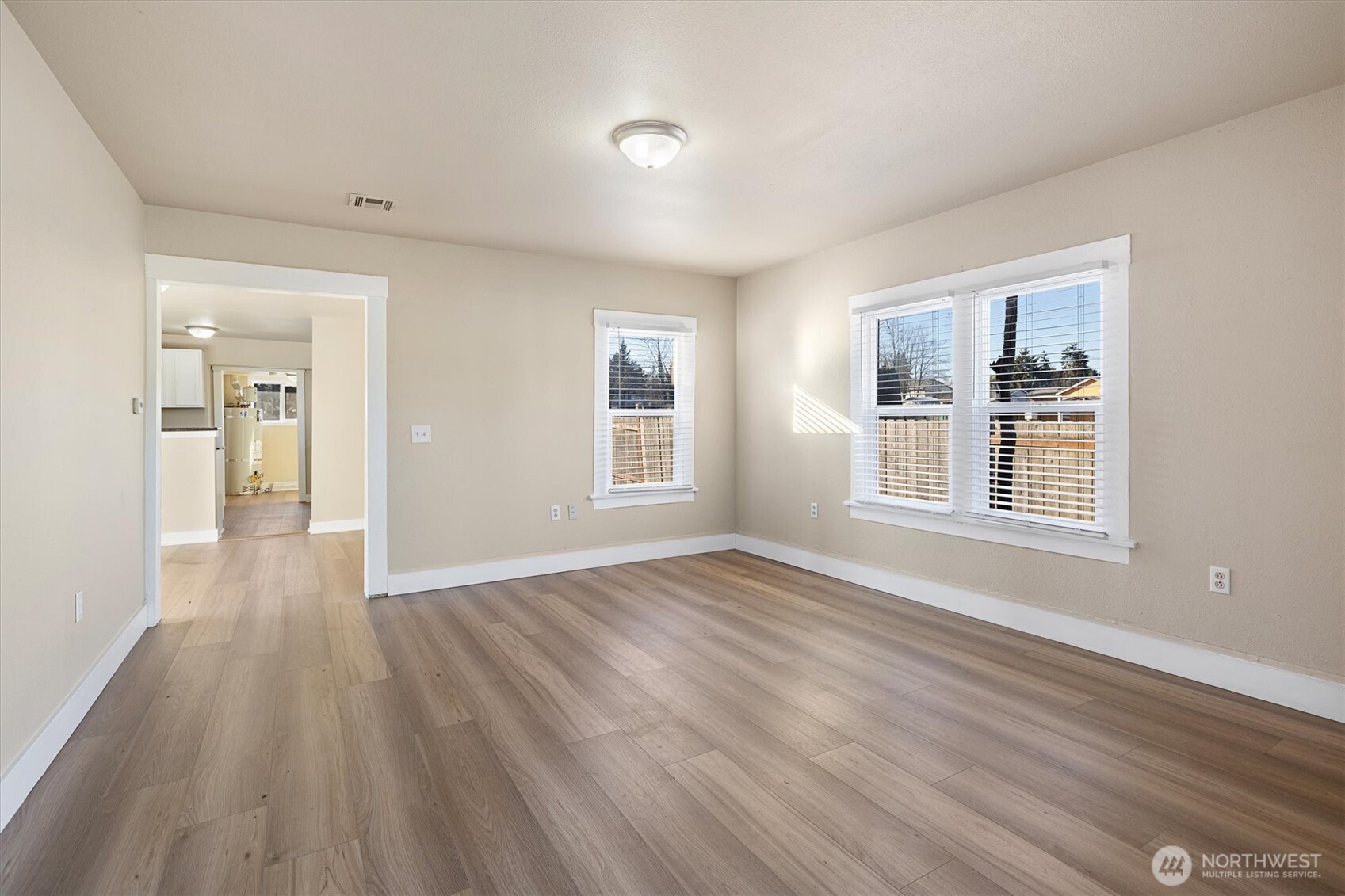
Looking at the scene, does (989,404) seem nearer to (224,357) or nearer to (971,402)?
(971,402)

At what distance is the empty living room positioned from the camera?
2.02 metres

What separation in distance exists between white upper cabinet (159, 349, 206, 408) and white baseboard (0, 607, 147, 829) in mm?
7433

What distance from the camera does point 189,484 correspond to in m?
6.75

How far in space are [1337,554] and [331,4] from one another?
425 centimetres

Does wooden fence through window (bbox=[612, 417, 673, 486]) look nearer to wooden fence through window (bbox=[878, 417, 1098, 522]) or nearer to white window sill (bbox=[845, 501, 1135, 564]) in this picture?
white window sill (bbox=[845, 501, 1135, 564])

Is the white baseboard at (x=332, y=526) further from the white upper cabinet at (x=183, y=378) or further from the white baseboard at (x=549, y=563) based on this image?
the white upper cabinet at (x=183, y=378)

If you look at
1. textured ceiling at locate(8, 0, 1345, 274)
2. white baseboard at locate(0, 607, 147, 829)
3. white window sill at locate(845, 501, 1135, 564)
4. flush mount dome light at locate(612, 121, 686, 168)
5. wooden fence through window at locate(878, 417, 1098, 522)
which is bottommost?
white baseboard at locate(0, 607, 147, 829)

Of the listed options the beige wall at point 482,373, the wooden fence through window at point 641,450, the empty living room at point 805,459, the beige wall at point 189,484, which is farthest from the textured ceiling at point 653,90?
the beige wall at point 189,484

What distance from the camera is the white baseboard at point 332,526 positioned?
7.43 metres

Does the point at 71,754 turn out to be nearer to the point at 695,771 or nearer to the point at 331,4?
the point at 695,771

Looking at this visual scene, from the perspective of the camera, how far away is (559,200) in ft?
12.9

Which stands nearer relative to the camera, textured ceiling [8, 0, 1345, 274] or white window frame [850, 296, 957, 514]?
textured ceiling [8, 0, 1345, 274]

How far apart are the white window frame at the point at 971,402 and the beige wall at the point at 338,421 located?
19.0 ft

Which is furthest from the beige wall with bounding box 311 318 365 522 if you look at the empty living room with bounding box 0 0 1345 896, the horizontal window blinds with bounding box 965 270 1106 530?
the horizontal window blinds with bounding box 965 270 1106 530
